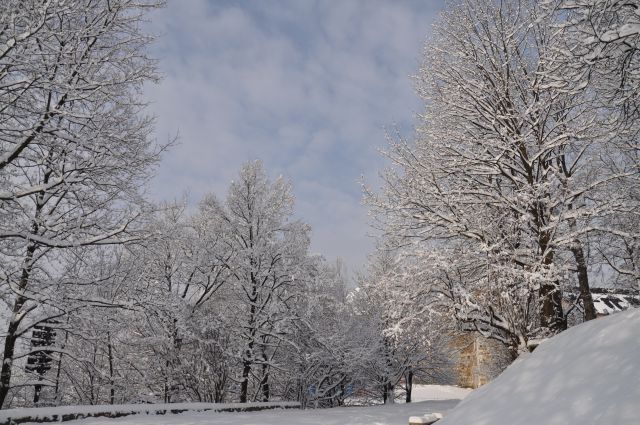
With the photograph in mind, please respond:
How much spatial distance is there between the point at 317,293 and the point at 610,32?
1338 centimetres

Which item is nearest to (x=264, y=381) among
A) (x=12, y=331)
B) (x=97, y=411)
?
(x=97, y=411)

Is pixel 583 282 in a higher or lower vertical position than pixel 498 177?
lower

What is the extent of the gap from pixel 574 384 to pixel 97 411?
25.1ft

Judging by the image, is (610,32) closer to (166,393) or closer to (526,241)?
(526,241)

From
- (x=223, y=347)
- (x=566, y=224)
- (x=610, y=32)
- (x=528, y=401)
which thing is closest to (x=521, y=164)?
(x=566, y=224)

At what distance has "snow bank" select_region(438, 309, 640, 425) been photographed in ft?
9.66

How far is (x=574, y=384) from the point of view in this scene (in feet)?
11.2

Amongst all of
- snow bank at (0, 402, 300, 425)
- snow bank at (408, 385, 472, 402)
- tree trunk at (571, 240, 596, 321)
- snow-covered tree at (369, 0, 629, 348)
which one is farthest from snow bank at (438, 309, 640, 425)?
snow bank at (408, 385, 472, 402)

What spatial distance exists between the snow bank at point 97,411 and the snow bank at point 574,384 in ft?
19.3

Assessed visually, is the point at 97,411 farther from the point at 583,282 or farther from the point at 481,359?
the point at 481,359

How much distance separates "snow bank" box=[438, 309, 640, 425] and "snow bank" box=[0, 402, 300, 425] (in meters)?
5.89

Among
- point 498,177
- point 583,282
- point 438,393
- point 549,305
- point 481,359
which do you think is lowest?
point 438,393

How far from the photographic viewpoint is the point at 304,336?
Result: 638 inches

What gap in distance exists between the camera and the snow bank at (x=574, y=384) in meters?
2.94
